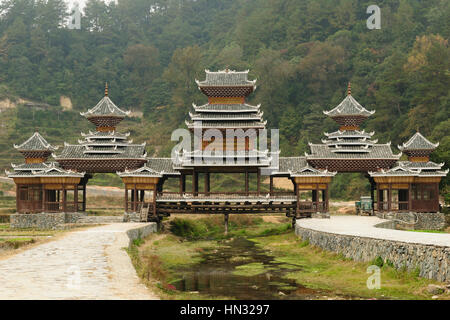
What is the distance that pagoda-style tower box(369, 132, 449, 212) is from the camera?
42594mm

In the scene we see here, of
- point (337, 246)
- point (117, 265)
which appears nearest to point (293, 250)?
point (337, 246)

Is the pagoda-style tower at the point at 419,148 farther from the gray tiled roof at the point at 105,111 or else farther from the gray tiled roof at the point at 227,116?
the gray tiled roof at the point at 105,111

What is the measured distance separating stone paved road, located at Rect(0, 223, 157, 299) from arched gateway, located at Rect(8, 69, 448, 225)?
1768cm

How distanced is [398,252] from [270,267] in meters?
7.02

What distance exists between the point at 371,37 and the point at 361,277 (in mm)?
81520

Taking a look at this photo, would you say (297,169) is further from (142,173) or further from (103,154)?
(103,154)

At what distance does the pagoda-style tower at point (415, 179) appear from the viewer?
42594mm

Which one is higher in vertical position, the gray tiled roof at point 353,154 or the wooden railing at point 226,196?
the gray tiled roof at point 353,154

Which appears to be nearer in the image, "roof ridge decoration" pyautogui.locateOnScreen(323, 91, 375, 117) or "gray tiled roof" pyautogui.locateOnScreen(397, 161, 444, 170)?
"gray tiled roof" pyautogui.locateOnScreen(397, 161, 444, 170)

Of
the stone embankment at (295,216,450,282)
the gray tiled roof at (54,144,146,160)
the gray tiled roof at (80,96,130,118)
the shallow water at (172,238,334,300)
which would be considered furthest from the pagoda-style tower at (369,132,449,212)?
the gray tiled roof at (80,96,130,118)

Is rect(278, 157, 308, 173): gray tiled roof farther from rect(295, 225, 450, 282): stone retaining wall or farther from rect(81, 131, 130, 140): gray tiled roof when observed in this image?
rect(295, 225, 450, 282): stone retaining wall

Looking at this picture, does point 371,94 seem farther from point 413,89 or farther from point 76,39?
point 76,39

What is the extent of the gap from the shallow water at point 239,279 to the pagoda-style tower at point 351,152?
16.1m

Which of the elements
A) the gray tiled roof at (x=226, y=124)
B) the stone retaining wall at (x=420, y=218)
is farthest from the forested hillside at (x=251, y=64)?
the gray tiled roof at (x=226, y=124)
